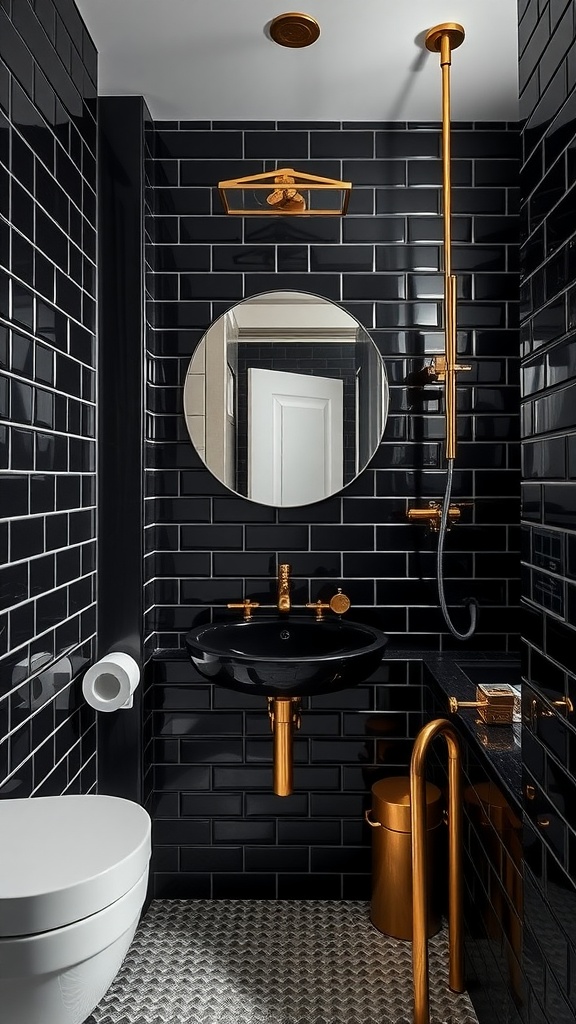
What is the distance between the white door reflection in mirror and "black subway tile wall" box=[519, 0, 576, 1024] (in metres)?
1.19

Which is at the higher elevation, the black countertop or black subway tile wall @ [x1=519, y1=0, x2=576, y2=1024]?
black subway tile wall @ [x1=519, y1=0, x2=576, y2=1024]

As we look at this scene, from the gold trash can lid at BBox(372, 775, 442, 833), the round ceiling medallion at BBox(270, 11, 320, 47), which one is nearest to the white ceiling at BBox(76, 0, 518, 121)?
the round ceiling medallion at BBox(270, 11, 320, 47)

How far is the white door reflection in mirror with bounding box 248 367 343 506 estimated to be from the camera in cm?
243

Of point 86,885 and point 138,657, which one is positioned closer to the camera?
point 86,885

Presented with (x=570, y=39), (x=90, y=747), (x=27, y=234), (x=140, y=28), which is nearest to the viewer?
(x=570, y=39)

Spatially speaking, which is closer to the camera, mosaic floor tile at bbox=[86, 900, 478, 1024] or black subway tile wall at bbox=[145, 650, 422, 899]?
mosaic floor tile at bbox=[86, 900, 478, 1024]

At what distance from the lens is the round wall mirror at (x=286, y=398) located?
2424 millimetres

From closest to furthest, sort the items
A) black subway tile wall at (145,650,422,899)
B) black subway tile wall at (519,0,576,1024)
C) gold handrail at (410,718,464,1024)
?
1. black subway tile wall at (519,0,576,1024)
2. gold handrail at (410,718,464,1024)
3. black subway tile wall at (145,650,422,899)

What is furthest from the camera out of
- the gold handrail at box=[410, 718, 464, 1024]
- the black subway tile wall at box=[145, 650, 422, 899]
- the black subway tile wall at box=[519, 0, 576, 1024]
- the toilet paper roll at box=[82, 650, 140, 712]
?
the black subway tile wall at box=[145, 650, 422, 899]

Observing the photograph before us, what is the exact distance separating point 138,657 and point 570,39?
70.9 inches

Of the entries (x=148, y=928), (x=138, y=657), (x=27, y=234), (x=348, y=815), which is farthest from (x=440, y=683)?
(x=27, y=234)

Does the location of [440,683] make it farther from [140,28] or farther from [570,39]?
[140,28]

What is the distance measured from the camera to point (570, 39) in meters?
1.01

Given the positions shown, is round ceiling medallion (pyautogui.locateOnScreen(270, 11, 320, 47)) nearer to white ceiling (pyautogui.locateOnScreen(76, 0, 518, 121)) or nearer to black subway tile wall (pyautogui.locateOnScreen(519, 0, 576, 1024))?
white ceiling (pyautogui.locateOnScreen(76, 0, 518, 121))
